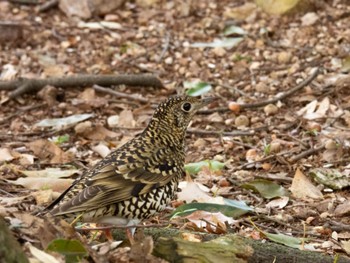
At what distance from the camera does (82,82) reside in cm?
1027

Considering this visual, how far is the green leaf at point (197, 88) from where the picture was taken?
10.1 meters

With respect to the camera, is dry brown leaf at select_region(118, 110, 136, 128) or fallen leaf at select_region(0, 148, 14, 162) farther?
dry brown leaf at select_region(118, 110, 136, 128)

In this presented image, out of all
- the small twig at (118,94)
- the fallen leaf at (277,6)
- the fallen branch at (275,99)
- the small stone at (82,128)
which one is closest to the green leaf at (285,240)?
the small stone at (82,128)

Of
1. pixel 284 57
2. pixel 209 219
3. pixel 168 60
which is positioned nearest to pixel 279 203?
pixel 209 219

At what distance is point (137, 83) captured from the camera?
10367 mm

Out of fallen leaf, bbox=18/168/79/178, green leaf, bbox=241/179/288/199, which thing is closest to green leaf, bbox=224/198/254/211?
green leaf, bbox=241/179/288/199

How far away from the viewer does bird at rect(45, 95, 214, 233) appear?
5949mm

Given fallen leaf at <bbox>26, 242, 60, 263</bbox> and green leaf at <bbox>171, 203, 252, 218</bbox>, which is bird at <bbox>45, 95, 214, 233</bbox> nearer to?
green leaf at <bbox>171, 203, 252, 218</bbox>

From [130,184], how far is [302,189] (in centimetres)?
178

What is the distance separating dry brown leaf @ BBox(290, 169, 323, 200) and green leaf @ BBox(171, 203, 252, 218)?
2.11 feet

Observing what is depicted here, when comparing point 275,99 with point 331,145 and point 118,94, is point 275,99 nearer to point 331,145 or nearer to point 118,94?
point 331,145

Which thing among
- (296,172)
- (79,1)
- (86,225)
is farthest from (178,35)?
(86,225)

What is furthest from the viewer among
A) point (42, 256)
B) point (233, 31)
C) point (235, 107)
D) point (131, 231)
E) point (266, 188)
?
point (233, 31)

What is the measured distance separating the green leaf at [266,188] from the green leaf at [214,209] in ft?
1.48
